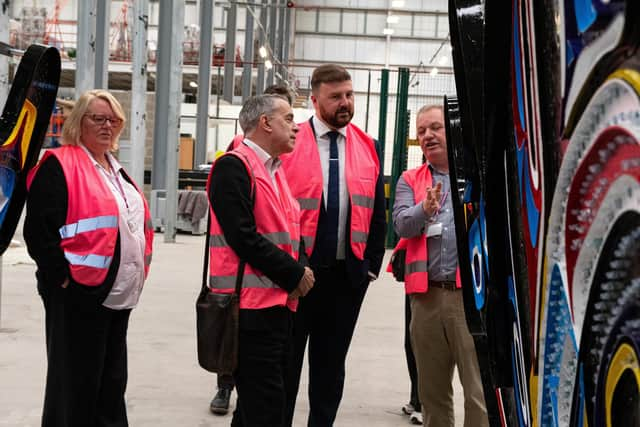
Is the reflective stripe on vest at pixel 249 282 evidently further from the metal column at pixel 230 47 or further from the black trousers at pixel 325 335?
the metal column at pixel 230 47

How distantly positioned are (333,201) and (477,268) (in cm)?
209

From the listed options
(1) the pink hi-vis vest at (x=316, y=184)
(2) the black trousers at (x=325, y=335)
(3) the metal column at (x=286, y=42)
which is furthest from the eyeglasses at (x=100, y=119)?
(3) the metal column at (x=286, y=42)

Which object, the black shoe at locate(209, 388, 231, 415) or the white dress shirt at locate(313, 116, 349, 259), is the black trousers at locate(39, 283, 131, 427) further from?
the black shoe at locate(209, 388, 231, 415)

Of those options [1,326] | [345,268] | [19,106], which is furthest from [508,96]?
[1,326]

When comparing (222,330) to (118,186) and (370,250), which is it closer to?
(118,186)

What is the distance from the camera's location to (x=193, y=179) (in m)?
14.9

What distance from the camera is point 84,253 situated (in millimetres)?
2885

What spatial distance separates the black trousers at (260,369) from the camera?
2.76 meters

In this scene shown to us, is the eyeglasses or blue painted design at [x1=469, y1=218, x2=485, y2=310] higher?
the eyeglasses

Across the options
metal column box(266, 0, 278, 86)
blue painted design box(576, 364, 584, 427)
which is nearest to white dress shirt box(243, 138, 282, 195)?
blue painted design box(576, 364, 584, 427)

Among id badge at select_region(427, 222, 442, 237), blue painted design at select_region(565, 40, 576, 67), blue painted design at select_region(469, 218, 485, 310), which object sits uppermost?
blue painted design at select_region(565, 40, 576, 67)

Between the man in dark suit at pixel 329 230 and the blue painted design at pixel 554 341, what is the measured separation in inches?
95.0

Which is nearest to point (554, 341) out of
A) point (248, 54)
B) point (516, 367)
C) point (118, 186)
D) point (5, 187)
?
point (516, 367)

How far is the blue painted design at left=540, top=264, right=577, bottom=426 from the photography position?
0.81 metres
